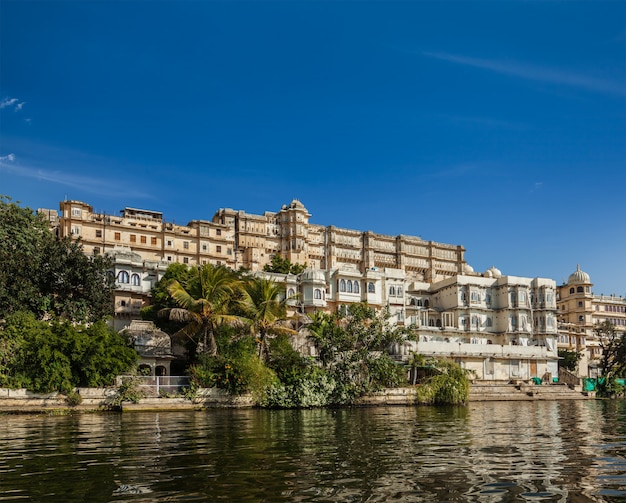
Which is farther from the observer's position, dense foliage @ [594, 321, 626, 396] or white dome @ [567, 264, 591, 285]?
white dome @ [567, 264, 591, 285]

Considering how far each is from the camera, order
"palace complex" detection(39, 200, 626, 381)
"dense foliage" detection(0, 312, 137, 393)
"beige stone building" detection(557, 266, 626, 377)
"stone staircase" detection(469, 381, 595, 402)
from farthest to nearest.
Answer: "beige stone building" detection(557, 266, 626, 377), "palace complex" detection(39, 200, 626, 381), "stone staircase" detection(469, 381, 595, 402), "dense foliage" detection(0, 312, 137, 393)

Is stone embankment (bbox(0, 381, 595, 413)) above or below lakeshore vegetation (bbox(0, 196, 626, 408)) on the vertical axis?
below

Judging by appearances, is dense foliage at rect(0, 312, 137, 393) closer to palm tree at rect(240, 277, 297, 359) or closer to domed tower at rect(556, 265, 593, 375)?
palm tree at rect(240, 277, 297, 359)

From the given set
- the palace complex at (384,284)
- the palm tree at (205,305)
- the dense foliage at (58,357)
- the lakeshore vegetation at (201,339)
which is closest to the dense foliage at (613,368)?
the palace complex at (384,284)

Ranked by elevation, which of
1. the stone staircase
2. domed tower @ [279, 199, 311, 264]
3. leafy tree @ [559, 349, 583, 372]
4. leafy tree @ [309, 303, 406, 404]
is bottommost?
the stone staircase

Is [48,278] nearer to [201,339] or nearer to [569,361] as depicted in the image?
[201,339]

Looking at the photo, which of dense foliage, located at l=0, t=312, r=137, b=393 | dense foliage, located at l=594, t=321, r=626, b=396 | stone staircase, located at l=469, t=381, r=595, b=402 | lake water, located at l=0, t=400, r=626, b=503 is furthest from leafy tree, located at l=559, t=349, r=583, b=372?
dense foliage, located at l=0, t=312, r=137, b=393

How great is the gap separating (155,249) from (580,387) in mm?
56996

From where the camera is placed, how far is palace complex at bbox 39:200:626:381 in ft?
227

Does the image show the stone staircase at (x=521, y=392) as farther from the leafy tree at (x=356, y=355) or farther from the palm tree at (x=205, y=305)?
the palm tree at (x=205, y=305)

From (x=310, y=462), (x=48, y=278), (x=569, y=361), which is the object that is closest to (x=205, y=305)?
(x=48, y=278)

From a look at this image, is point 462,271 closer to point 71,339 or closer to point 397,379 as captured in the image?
point 397,379

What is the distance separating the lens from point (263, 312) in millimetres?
45188

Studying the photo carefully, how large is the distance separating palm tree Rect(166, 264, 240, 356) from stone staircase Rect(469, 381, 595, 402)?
73.2 feet
